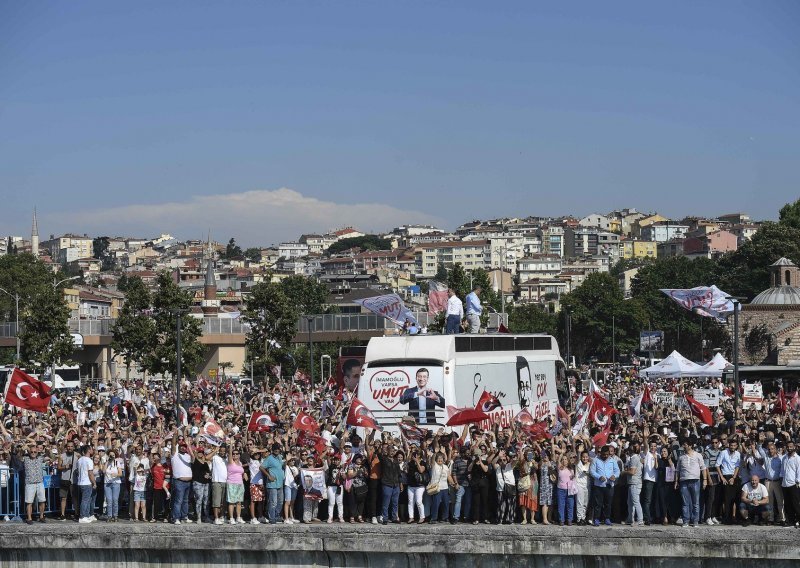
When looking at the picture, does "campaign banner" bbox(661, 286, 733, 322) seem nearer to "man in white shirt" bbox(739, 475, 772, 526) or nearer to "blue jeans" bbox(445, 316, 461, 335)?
"blue jeans" bbox(445, 316, 461, 335)

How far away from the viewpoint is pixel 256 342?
5838 cm

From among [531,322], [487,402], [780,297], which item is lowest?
[487,402]

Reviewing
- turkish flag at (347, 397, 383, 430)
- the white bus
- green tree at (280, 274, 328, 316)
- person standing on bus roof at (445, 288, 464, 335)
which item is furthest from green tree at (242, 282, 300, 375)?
green tree at (280, 274, 328, 316)

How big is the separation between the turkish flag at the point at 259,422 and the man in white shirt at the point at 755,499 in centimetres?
1004

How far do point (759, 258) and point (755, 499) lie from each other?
102 m

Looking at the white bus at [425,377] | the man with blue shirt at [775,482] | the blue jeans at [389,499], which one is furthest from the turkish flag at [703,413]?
the blue jeans at [389,499]

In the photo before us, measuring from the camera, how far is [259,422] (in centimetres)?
2508

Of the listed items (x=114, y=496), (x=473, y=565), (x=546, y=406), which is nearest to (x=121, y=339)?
(x=546, y=406)

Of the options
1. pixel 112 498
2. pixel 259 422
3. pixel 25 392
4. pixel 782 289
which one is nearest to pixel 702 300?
pixel 259 422

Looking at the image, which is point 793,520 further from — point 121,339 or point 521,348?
point 121,339

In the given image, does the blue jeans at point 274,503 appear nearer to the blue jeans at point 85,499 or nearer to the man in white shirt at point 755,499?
A: the blue jeans at point 85,499

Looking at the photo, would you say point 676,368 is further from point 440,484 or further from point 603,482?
point 440,484

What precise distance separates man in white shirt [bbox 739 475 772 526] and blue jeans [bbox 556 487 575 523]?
238 cm

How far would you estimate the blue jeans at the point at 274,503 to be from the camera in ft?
61.3
